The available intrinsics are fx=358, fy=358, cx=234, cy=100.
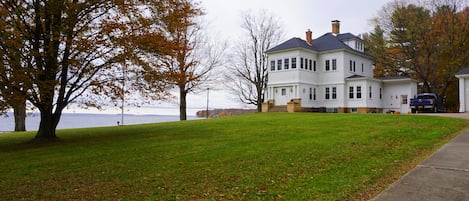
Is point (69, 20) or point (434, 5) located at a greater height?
point (434, 5)

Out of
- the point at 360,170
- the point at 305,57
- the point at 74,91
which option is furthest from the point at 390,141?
the point at 305,57

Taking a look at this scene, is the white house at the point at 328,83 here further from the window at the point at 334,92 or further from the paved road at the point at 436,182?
the paved road at the point at 436,182

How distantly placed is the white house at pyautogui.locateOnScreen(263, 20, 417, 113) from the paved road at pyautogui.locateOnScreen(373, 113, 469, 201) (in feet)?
77.8

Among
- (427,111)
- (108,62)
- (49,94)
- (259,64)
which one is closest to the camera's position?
(49,94)

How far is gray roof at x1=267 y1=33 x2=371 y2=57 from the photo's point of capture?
34000 mm

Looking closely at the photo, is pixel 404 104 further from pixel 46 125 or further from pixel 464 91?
pixel 46 125

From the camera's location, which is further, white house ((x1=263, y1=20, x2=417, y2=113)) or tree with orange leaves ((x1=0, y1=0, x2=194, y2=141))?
white house ((x1=263, y1=20, x2=417, y2=113))

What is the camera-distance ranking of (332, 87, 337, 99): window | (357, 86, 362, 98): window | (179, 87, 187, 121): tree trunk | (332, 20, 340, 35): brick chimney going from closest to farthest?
(357, 86, 362, 98): window → (332, 87, 337, 99): window → (179, 87, 187, 121): tree trunk → (332, 20, 340, 35): brick chimney

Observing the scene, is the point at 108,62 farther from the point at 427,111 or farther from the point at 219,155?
the point at 427,111

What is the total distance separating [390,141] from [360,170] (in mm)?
4512

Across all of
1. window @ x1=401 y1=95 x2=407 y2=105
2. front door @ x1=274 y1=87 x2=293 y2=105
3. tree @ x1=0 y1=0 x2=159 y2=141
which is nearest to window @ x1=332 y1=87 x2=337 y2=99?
front door @ x1=274 y1=87 x2=293 y2=105

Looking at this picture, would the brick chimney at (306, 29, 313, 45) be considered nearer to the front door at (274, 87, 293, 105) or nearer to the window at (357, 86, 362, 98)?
the front door at (274, 87, 293, 105)

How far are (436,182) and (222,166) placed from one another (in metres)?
4.44

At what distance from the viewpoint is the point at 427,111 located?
29.1m
